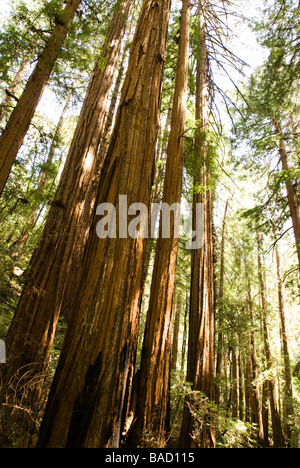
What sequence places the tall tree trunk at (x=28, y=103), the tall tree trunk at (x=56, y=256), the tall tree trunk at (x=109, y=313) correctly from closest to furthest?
the tall tree trunk at (x=109, y=313), the tall tree trunk at (x=56, y=256), the tall tree trunk at (x=28, y=103)

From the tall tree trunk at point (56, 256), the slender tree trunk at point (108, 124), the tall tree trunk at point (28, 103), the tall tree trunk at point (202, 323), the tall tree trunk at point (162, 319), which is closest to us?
the tall tree trunk at point (162, 319)

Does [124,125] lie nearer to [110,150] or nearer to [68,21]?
[110,150]

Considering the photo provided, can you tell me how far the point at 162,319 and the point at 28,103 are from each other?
13.8ft

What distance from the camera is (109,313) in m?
1.68

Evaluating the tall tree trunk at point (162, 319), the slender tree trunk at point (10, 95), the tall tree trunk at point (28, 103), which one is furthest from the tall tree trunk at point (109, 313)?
the slender tree trunk at point (10, 95)

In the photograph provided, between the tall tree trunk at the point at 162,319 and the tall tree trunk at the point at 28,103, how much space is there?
237 centimetres

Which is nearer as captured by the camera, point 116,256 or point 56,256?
point 116,256

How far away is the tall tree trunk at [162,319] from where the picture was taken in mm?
2436

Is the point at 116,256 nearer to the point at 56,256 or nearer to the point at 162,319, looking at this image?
the point at 162,319

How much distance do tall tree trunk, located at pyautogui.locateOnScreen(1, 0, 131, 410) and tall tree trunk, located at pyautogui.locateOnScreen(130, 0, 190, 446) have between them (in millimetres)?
1151

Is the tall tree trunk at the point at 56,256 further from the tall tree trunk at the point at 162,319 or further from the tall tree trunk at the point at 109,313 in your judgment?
the tall tree trunk at the point at 109,313

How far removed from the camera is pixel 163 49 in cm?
293

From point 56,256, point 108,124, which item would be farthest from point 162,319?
point 108,124
